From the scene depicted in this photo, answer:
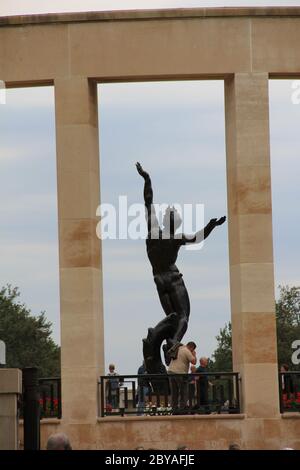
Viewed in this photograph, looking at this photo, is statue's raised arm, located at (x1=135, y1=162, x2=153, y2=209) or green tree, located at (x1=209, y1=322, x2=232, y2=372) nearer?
statue's raised arm, located at (x1=135, y1=162, x2=153, y2=209)

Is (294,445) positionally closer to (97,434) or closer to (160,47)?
(97,434)

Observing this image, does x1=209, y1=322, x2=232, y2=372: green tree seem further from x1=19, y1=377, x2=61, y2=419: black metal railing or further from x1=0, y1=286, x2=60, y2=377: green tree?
x1=19, y1=377, x2=61, y2=419: black metal railing

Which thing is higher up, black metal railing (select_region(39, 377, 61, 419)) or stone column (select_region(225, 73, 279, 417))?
stone column (select_region(225, 73, 279, 417))

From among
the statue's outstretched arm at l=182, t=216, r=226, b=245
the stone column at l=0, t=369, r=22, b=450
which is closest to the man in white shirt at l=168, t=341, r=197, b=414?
the statue's outstretched arm at l=182, t=216, r=226, b=245

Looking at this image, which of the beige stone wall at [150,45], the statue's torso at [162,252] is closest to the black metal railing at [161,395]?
the statue's torso at [162,252]

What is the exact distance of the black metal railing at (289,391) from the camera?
28625mm

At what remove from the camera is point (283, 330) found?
271 ft

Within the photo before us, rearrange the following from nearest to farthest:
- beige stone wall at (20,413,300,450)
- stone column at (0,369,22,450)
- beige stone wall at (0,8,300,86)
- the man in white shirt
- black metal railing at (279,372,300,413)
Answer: stone column at (0,369,22,450)
beige stone wall at (20,413,300,450)
the man in white shirt
black metal railing at (279,372,300,413)
beige stone wall at (0,8,300,86)

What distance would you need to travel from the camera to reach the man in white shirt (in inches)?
1115

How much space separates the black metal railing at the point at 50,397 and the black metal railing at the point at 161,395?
87 centimetres

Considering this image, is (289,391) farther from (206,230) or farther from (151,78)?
(151,78)

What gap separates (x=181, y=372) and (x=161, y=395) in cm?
63

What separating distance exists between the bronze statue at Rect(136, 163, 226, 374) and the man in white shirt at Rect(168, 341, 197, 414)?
490mm

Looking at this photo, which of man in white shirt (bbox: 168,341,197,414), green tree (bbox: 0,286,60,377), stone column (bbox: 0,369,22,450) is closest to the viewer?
stone column (bbox: 0,369,22,450)
